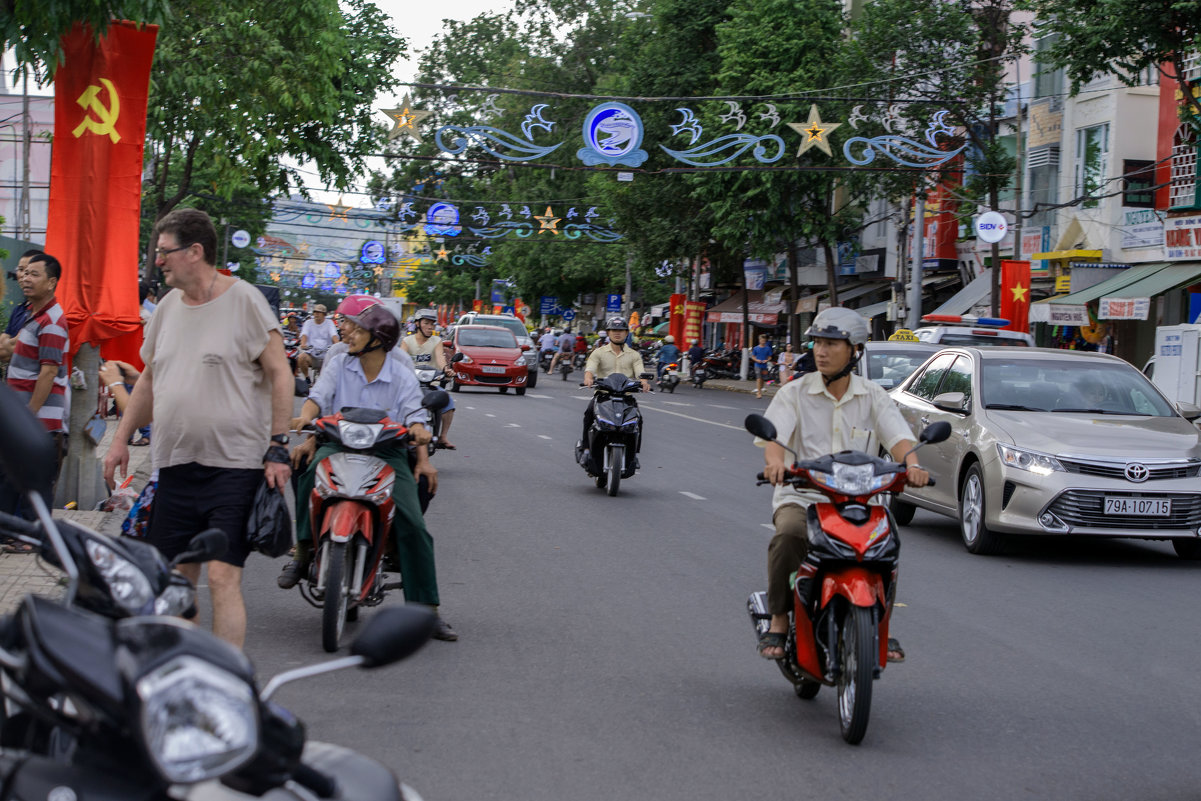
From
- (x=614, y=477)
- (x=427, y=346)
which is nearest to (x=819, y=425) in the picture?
(x=614, y=477)

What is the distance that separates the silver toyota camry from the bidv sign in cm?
1807

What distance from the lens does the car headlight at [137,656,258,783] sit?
6.88ft

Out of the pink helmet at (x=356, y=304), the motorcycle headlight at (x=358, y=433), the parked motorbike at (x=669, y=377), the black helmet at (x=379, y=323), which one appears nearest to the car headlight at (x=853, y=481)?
the motorcycle headlight at (x=358, y=433)

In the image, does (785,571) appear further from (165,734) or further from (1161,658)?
(165,734)

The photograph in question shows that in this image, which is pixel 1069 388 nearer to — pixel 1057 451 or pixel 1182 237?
pixel 1057 451

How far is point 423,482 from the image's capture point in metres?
8.09

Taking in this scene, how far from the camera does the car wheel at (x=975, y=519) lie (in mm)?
11500

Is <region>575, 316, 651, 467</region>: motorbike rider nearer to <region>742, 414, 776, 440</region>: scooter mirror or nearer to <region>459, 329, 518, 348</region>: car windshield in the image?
<region>742, 414, 776, 440</region>: scooter mirror

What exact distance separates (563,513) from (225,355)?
7839 mm

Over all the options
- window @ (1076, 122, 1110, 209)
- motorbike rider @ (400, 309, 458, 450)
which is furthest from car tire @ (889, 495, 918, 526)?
window @ (1076, 122, 1110, 209)

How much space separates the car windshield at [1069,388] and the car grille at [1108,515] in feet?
4.25

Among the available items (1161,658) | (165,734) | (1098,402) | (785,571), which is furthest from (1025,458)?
(165,734)

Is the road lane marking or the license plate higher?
the license plate

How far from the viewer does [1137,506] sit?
35.9 ft
